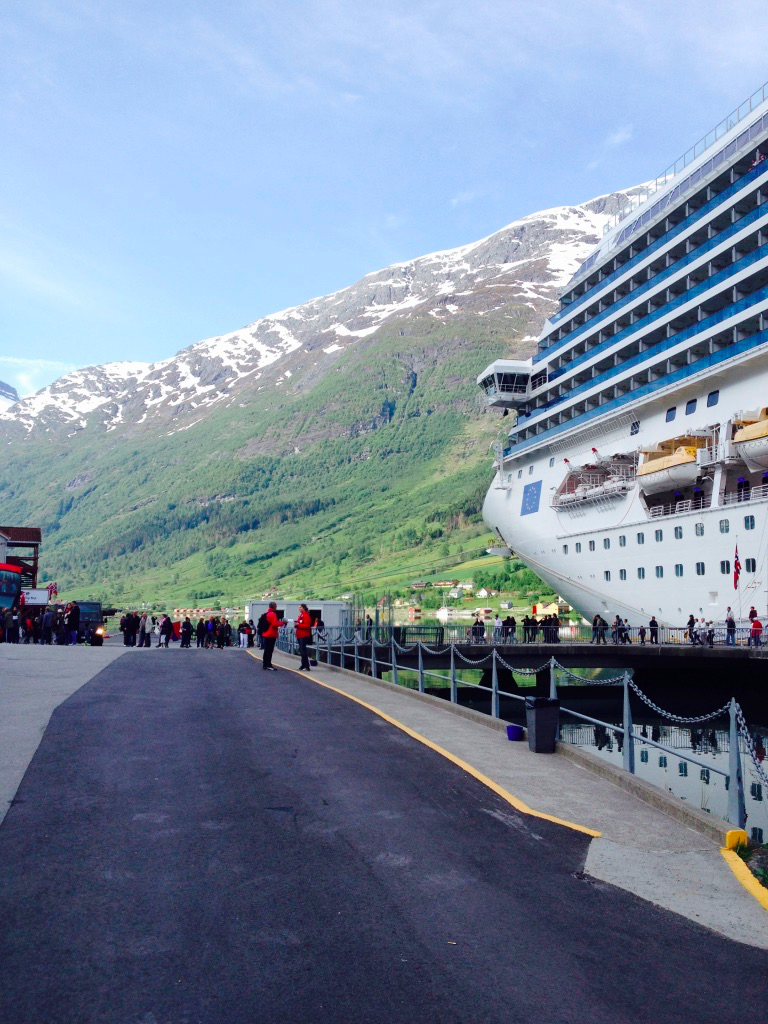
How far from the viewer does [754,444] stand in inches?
1297

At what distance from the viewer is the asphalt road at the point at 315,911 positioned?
4590 mm

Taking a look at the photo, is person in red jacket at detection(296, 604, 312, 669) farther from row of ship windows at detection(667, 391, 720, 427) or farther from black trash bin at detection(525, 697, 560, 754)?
row of ship windows at detection(667, 391, 720, 427)

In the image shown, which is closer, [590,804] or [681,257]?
[590,804]

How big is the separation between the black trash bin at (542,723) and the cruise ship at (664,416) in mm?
23055

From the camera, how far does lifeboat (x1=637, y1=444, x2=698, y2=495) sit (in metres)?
36.2

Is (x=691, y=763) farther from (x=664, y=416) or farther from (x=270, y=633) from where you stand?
(x=664, y=416)

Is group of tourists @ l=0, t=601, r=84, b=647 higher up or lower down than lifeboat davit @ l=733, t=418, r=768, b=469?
lower down

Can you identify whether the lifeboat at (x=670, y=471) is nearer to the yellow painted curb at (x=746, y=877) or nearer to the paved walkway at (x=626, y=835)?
the paved walkway at (x=626, y=835)

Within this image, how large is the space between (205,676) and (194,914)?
1634 centimetres

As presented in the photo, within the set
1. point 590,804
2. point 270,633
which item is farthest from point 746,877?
point 270,633

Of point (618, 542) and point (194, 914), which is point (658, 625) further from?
point (194, 914)

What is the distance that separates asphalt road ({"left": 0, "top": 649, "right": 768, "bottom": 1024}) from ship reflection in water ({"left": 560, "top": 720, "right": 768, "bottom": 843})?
14.3ft

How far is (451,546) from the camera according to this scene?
15075cm

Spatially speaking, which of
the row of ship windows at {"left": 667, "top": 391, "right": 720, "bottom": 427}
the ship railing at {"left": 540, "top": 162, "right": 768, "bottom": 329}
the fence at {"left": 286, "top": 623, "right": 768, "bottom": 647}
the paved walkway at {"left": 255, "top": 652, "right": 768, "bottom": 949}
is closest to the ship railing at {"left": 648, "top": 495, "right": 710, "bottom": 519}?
the row of ship windows at {"left": 667, "top": 391, "right": 720, "bottom": 427}
